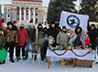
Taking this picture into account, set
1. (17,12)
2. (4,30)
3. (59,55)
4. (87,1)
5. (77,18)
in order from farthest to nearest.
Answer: (17,12), (87,1), (77,18), (4,30), (59,55)

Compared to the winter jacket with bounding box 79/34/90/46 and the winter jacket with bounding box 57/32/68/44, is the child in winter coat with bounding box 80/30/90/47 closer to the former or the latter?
the winter jacket with bounding box 79/34/90/46

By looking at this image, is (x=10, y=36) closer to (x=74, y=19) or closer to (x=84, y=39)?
(x=84, y=39)

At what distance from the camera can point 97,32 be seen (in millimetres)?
9336

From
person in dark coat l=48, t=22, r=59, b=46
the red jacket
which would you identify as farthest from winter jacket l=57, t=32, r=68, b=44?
the red jacket

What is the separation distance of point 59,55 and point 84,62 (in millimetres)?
990

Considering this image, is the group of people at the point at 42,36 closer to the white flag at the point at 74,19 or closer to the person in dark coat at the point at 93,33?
the person in dark coat at the point at 93,33

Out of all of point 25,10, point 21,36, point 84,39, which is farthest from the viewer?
point 25,10

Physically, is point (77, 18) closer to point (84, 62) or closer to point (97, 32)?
point (97, 32)

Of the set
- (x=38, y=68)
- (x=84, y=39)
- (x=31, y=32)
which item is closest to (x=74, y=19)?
(x=31, y=32)

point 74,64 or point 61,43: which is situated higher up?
point 61,43

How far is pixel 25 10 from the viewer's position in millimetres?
73375

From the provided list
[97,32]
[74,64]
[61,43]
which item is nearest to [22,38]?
[61,43]

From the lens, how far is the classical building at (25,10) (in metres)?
70.2

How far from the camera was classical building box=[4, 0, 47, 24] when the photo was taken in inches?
2763
